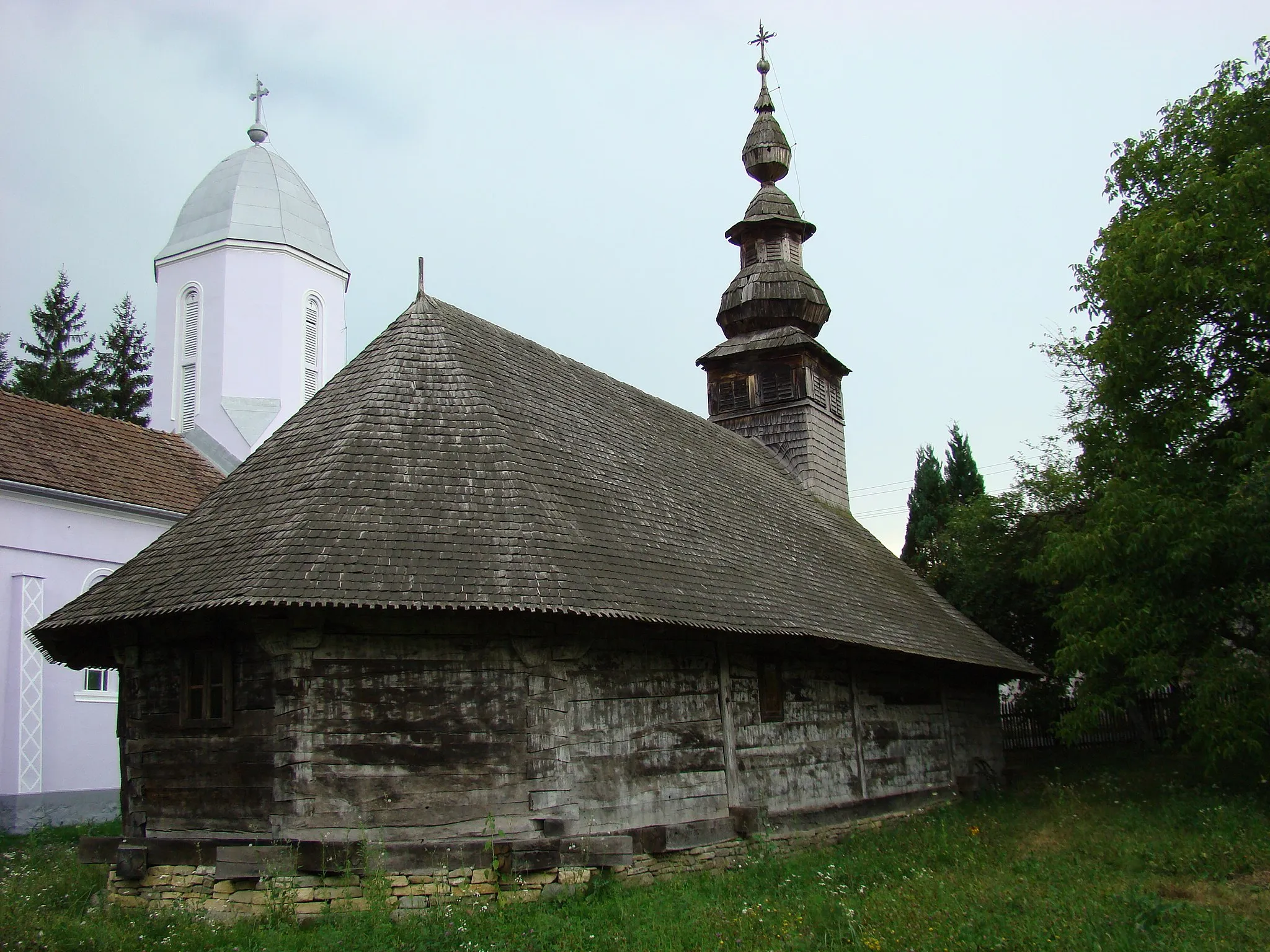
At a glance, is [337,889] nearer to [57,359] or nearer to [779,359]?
[779,359]

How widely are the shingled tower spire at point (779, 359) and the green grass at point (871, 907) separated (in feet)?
30.8

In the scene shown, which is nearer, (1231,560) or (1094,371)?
(1231,560)

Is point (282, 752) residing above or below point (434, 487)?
below

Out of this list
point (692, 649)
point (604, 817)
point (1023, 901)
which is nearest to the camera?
point (1023, 901)

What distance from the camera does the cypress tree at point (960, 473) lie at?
103ft

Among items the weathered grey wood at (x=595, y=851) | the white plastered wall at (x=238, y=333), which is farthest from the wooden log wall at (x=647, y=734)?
the white plastered wall at (x=238, y=333)

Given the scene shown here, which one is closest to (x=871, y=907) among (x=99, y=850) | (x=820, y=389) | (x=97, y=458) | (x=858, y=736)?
(x=858, y=736)

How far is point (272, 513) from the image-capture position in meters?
10.0

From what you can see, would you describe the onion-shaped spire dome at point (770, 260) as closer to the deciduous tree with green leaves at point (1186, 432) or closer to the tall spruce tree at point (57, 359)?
the deciduous tree with green leaves at point (1186, 432)

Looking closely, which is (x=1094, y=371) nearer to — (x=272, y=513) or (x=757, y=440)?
(x=757, y=440)

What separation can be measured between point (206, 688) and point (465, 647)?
2397 mm

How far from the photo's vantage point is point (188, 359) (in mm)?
22766

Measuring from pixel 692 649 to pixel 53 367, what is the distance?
27.8 m

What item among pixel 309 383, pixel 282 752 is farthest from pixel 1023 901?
pixel 309 383
